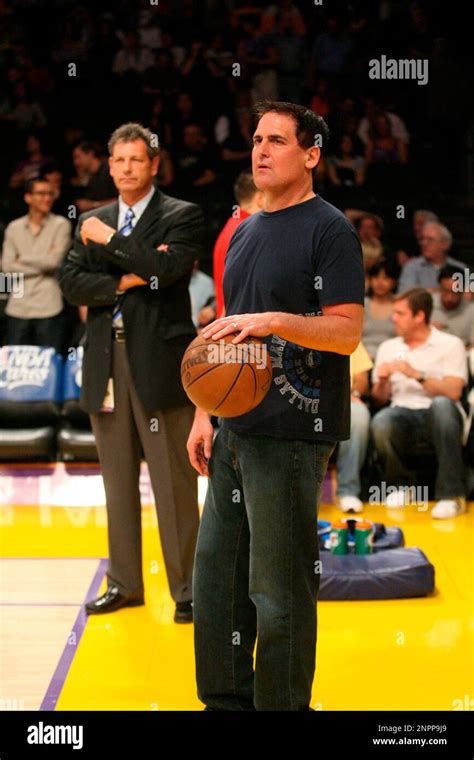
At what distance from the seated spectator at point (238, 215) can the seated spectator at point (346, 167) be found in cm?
456

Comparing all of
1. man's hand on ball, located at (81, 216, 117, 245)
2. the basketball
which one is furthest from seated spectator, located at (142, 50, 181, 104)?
the basketball

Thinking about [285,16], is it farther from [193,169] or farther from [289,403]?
[289,403]

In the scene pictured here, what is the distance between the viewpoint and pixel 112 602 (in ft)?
17.7

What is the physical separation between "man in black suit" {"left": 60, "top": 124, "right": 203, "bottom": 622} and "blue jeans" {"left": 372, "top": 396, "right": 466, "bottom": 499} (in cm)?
237

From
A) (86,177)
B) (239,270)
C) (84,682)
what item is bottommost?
(84,682)

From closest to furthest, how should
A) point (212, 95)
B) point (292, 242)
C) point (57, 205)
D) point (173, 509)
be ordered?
point (292, 242)
point (173, 509)
point (57, 205)
point (212, 95)

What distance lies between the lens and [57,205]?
10156 millimetres

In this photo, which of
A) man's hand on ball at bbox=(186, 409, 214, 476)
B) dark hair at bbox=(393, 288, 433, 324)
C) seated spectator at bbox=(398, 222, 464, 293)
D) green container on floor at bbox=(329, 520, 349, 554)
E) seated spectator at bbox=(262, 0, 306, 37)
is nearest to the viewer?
man's hand on ball at bbox=(186, 409, 214, 476)

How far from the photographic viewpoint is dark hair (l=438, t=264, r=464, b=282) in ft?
27.1

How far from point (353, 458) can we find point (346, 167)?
3.70 meters

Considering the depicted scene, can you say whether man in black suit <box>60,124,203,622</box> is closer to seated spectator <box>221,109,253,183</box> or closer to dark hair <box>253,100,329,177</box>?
dark hair <box>253,100,329,177</box>
